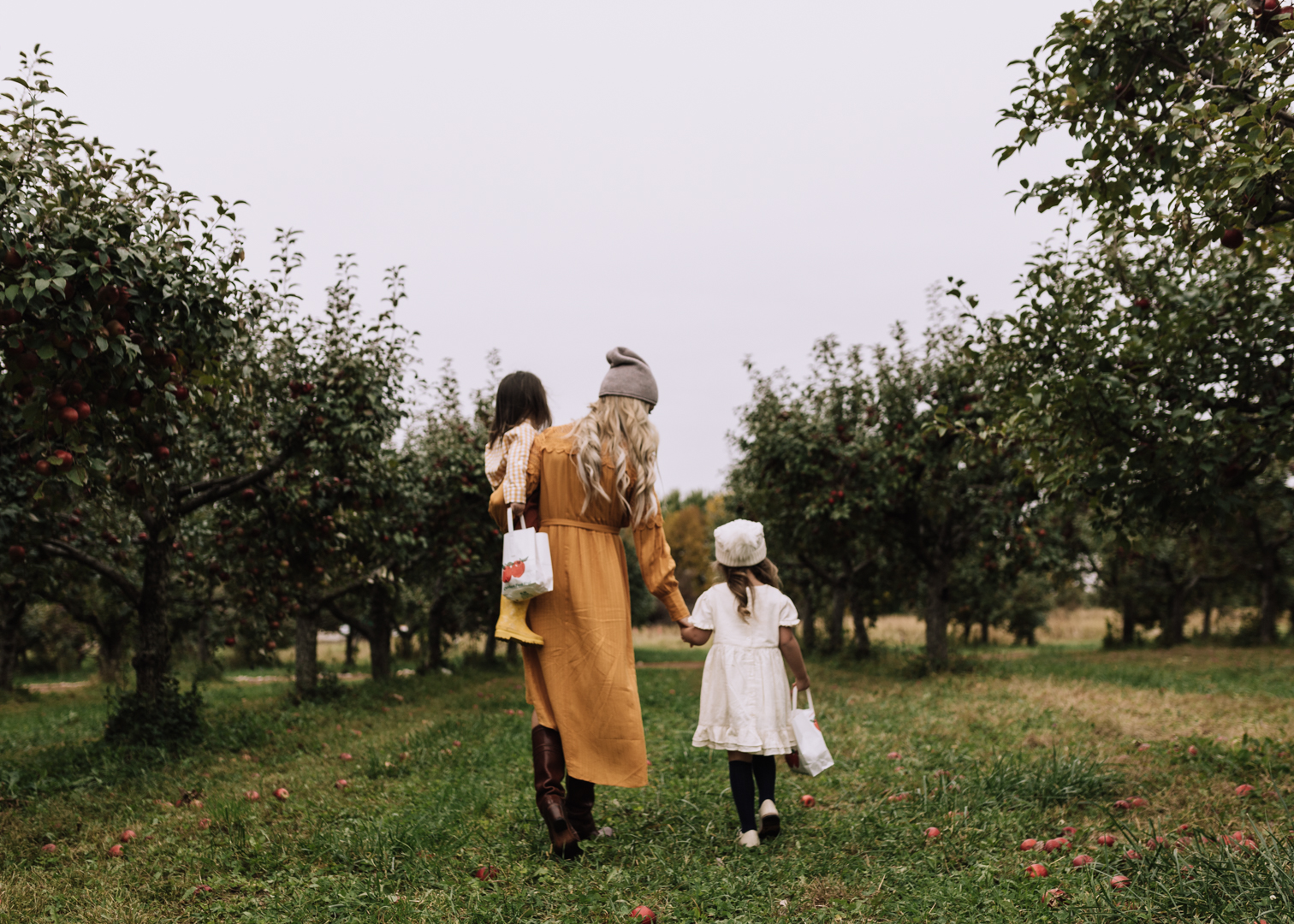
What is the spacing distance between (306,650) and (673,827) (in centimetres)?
1231

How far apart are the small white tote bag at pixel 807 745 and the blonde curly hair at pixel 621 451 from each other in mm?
1423

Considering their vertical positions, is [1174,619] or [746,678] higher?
[746,678]

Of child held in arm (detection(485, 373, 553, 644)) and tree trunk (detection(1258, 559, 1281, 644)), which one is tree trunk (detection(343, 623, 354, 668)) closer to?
child held in arm (detection(485, 373, 553, 644))

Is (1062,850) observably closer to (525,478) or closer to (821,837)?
(821,837)

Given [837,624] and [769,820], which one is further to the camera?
[837,624]

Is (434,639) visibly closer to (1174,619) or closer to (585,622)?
(585,622)

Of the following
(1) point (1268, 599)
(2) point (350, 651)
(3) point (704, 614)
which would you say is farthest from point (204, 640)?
(1) point (1268, 599)

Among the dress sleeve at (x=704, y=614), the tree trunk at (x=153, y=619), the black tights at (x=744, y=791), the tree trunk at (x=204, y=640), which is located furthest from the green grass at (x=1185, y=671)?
the tree trunk at (x=204, y=640)

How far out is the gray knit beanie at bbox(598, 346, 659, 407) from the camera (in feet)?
14.6

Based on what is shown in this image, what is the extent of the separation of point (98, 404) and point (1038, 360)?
6862mm

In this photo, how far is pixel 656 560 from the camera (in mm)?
4340

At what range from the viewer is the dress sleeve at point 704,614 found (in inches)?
185

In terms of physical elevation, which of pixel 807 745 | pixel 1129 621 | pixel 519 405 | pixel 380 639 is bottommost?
pixel 1129 621

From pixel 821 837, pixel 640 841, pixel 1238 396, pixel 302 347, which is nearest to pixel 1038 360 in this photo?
pixel 1238 396
